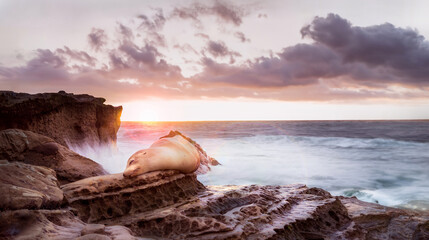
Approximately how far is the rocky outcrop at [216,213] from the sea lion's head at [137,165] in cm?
7

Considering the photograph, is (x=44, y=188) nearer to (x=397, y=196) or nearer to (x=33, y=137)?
(x=33, y=137)

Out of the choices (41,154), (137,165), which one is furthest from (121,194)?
(41,154)

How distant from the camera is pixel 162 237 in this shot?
2770mm

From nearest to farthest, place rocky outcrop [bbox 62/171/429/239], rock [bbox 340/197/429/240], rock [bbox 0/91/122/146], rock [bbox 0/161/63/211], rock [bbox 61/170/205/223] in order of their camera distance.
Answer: rock [bbox 0/161/63/211] < rocky outcrop [bbox 62/171/429/239] < rock [bbox 61/170/205/223] < rock [bbox 340/197/429/240] < rock [bbox 0/91/122/146]

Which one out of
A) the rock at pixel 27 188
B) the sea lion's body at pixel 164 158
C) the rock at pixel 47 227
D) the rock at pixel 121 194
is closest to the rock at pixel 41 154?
the rock at pixel 121 194

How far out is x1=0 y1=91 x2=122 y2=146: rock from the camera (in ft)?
16.3

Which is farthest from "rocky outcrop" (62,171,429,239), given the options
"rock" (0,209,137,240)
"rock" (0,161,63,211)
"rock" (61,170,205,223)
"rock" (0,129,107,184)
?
"rock" (0,129,107,184)

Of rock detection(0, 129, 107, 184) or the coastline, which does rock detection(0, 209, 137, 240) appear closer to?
the coastline

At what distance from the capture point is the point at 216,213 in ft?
10.9

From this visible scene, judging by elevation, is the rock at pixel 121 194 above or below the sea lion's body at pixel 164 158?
below

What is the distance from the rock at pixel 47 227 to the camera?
6.09ft

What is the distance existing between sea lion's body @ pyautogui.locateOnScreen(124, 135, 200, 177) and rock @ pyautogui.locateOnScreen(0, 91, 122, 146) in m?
2.66

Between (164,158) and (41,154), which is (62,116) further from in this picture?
(164,158)

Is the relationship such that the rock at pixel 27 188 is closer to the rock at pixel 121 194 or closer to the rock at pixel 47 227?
the rock at pixel 47 227
